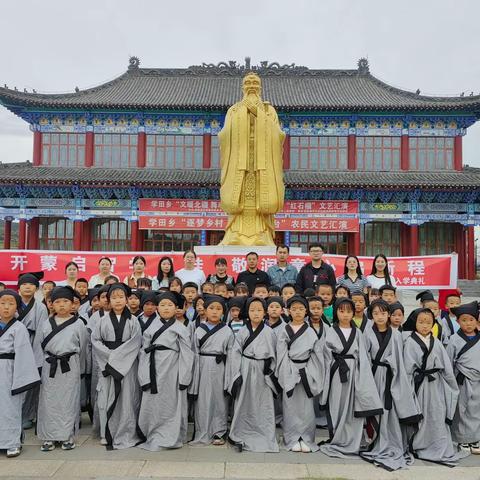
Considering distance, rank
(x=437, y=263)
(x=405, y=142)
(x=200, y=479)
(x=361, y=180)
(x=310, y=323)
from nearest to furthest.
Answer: (x=200, y=479)
(x=310, y=323)
(x=437, y=263)
(x=361, y=180)
(x=405, y=142)

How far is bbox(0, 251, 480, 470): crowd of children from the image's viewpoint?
3.97m

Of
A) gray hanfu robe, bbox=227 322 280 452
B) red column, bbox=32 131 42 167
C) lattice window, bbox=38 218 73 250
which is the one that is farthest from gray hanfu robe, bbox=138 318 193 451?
red column, bbox=32 131 42 167

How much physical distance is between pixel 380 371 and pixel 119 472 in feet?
7.70

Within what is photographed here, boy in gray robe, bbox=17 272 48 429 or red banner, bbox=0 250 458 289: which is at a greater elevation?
red banner, bbox=0 250 458 289

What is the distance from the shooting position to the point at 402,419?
3955 mm

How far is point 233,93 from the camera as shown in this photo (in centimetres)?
2317

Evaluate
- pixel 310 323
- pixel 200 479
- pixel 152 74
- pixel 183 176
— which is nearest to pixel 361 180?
pixel 183 176

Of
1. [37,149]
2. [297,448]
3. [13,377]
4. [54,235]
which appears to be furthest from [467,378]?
[37,149]

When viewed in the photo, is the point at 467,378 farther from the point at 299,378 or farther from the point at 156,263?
the point at 156,263

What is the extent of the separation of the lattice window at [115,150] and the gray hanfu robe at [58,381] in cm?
1852

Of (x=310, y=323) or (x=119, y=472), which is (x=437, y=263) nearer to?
(x=310, y=323)

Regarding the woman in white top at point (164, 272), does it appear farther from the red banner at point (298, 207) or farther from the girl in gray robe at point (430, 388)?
the red banner at point (298, 207)

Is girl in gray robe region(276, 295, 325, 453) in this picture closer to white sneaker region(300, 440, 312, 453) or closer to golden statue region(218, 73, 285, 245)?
white sneaker region(300, 440, 312, 453)

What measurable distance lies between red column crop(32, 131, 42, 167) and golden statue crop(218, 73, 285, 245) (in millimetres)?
16026
